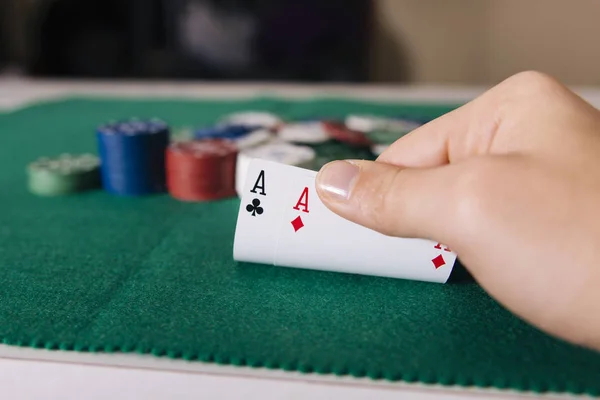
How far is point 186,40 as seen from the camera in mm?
3332

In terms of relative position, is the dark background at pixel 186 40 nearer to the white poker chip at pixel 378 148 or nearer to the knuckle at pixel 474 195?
the white poker chip at pixel 378 148

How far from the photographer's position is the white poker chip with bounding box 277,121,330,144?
1125 millimetres

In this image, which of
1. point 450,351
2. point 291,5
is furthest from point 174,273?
point 291,5

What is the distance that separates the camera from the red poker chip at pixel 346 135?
1.11 metres

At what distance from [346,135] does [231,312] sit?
602 mm

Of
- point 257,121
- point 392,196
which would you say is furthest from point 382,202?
point 257,121

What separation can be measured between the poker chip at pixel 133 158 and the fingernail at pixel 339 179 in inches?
18.7

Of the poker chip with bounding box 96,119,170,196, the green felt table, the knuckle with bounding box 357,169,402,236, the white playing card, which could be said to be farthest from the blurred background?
the knuckle with bounding box 357,169,402,236

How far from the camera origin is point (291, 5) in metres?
3.21

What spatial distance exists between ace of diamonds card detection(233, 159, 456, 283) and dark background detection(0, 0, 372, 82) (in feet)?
8.43

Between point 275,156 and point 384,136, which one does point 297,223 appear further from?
point 384,136

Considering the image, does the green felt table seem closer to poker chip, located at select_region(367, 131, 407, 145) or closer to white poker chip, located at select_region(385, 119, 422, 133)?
poker chip, located at select_region(367, 131, 407, 145)

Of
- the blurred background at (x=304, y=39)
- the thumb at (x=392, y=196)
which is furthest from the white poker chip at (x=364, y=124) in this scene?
the blurred background at (x=304, y=39)

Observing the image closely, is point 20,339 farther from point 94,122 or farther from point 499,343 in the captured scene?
point 94,122
